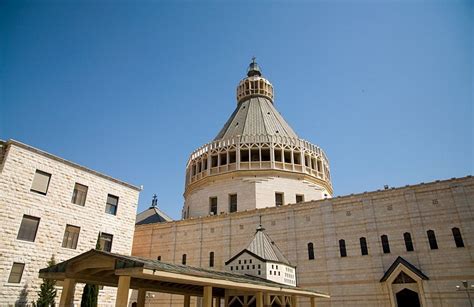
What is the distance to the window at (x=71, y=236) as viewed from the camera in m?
26.0

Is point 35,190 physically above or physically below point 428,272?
above

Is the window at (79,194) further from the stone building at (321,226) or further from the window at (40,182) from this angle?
the stone building at (321,226)

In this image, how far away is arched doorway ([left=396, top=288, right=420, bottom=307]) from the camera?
889 inches

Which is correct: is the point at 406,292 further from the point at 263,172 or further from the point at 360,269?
the point at 263,172

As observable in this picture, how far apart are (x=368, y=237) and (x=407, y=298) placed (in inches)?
184

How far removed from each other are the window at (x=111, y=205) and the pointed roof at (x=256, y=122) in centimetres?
1608

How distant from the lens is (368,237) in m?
25.3

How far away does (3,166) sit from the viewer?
910 inches

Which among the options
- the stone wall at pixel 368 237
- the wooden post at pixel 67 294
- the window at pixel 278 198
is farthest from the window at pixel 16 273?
the window at pixel 278 198

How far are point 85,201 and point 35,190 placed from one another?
4.17 m

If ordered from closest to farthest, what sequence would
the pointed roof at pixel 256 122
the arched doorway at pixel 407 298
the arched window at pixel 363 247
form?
the arched doorway at pixel 407 298
the arched window at pixel 363 247
the pointed roof at pixel 256 122

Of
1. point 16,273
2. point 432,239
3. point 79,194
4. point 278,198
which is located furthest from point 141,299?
point 278,198

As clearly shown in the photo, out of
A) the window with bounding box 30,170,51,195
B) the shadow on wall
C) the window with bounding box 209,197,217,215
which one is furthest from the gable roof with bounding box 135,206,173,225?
the shadow on wall

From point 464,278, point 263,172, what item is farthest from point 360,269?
point 263,172
